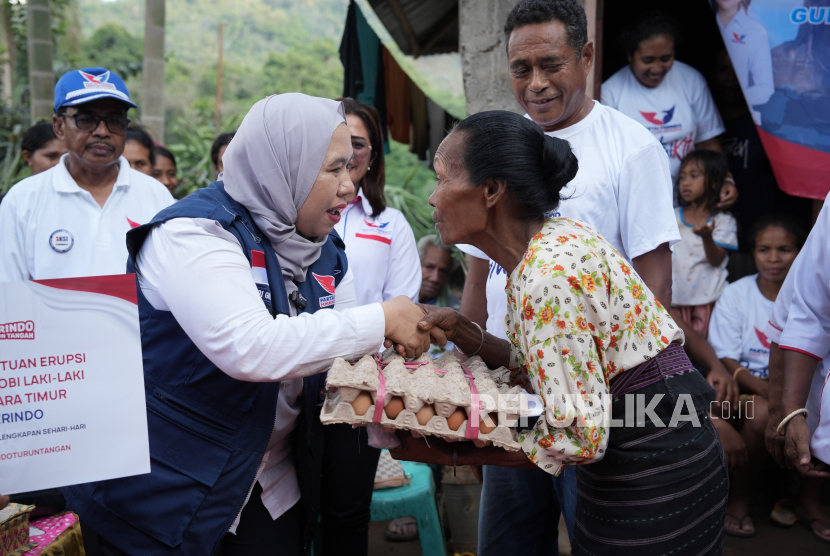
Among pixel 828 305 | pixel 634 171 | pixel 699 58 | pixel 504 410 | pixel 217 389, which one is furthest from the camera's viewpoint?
pixel 699 58

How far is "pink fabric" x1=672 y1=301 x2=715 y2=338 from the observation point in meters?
4.34

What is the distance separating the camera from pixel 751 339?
414cm

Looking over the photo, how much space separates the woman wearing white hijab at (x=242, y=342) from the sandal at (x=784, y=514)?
3.32 metres

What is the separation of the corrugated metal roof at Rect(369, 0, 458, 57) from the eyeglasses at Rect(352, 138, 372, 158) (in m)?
3.99

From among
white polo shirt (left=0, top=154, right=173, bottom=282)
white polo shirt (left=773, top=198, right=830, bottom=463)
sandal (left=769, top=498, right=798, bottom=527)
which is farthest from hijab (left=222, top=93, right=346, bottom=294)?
sandal (left=769, top=498, right=798, bottom=527)

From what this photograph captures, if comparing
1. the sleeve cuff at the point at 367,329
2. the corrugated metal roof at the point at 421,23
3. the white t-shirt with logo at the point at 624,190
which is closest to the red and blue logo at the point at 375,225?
the white t-shirt with logo at the point at 624,190

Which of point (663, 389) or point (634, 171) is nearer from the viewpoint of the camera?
point (663, 389)

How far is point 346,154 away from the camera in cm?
209

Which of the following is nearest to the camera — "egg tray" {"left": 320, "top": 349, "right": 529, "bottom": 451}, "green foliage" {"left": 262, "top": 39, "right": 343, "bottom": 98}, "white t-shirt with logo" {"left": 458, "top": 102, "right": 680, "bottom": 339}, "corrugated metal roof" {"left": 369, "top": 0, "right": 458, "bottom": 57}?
"egg tray" {"left": 320, "top": 349, "right": 529, "bottom": 451}

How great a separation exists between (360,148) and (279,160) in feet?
5.13

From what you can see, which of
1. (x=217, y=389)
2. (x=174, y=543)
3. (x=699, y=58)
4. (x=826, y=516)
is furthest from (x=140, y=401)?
(x=699, y=58)

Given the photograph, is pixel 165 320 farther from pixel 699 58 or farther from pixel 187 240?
pixel 699 58

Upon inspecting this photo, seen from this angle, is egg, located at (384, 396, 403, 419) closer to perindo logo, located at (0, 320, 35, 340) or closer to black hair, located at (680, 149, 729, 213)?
perindo logo, located at (0, 320, 35, 340)

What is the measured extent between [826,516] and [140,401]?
13.3ft
